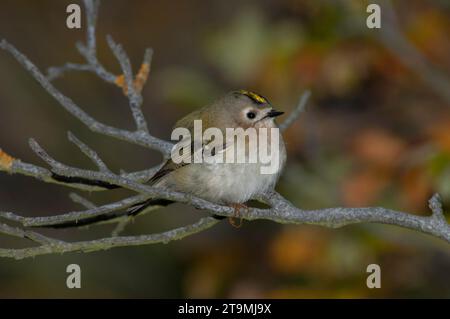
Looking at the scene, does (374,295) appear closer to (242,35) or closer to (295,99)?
(295,99)

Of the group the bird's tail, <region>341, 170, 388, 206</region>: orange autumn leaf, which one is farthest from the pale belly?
<region>341, 170, 388, 206</region>: orange autumn leaf

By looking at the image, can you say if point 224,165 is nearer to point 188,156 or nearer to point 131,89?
point 188,156

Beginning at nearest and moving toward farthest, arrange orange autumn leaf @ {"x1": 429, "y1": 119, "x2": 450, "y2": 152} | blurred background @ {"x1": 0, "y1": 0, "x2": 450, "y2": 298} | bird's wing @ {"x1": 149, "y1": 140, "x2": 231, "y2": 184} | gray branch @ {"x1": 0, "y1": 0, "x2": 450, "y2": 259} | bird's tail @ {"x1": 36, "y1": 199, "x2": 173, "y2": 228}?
1. gray branch @ {"x1": 0, "y1": 0, "x2": 450, "y2": 259}
2. bird's tail @ {"x1": 36, "y1": 199, "x2": 173, "y2": 228}
3. bird's wing @ {"x1": 149, "y1": 140, "x2": 231, "y2": 184}
4. orange autumn leaf @ {"x1": 429, "y1": 119, "x2": 450, "y2": 152}
5. blurred background @ {"x1": 0, "y1": 0, "x2": 450, "y2": 298}

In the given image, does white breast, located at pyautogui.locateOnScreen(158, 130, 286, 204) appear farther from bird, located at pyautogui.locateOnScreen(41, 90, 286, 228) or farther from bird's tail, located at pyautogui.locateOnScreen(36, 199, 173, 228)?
bird's tail, located at pyautogui.locateOnScreen(36, 199, 173, 228)

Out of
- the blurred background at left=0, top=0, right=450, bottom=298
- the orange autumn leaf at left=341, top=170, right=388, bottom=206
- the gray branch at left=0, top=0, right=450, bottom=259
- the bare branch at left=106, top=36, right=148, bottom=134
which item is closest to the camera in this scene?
the gray branch at left=0, top=0, right=450, bottom=259

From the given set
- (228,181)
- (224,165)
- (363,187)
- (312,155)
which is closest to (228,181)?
(228,181)

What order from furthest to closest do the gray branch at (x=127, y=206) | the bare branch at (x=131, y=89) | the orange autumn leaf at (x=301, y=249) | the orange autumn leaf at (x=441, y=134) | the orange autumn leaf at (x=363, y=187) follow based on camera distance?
the orange autumn leaf at (x=301, y=249) < the orange autumn leaf at (x=363, y=187) < the orange autumn leaf at (x=441, y=134) < the bare branch at (x=131, y=89) < the gray branch at (x=127, y=206)

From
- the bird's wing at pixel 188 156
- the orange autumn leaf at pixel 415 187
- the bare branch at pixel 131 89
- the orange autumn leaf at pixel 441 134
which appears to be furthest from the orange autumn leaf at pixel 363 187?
the bare branch at pixel 131 89

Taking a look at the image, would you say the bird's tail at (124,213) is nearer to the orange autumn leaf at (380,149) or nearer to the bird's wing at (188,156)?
the bird's wing at (188,156)
